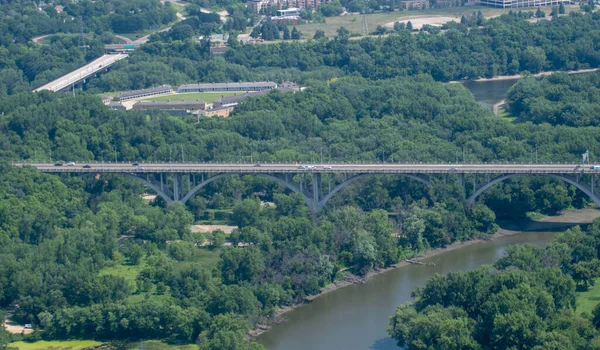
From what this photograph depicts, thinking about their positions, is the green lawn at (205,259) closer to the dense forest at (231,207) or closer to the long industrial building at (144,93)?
the dense forest at (231,207)

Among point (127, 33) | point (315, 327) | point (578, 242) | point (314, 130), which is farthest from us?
point (127, 33)

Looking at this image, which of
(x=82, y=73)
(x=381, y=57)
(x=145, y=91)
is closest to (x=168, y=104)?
(x=145, y=91)

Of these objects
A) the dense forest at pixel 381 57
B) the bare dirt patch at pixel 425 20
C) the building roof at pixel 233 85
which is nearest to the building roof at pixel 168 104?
the building roof at pixel 233 85

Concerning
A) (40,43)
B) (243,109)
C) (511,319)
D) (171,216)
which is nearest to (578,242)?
(511,319)

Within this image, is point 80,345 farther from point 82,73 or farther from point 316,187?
point 82,73

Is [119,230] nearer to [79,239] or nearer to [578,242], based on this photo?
[79,239]

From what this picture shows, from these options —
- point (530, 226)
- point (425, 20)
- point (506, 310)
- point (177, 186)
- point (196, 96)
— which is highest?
point (425, 20)
